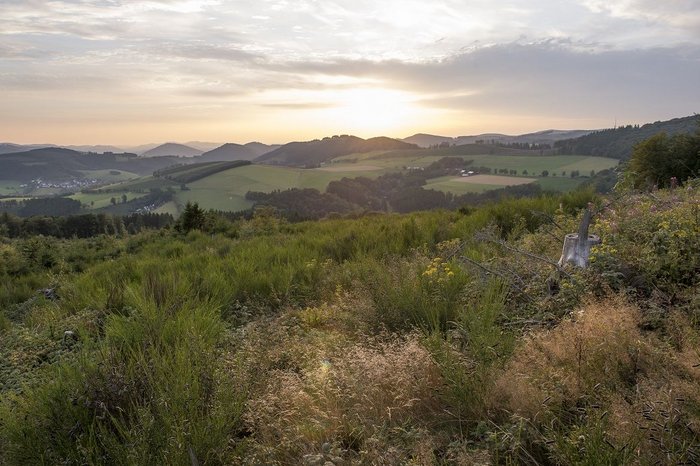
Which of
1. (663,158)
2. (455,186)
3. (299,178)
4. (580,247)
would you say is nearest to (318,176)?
(299,178)

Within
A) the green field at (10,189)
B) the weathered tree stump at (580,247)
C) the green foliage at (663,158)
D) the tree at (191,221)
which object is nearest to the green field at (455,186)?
the green foliage at (663,158)

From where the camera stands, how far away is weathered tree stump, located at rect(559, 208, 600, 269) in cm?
424

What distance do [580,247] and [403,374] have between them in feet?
9.09

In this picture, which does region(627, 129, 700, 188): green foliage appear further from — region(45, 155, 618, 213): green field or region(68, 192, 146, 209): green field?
region(68, 192, 146, 209): green field

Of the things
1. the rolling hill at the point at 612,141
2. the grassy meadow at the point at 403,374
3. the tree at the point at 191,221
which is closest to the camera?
the grassy meadow at the point at 403,374

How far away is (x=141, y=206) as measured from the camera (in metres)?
101

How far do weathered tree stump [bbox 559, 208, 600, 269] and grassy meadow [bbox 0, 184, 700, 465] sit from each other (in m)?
0.21

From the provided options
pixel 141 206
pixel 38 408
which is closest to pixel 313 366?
pixel 38 408

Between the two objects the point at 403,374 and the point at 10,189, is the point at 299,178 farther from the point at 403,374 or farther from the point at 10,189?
the point at 10,189

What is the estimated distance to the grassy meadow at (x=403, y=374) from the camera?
2117 mm

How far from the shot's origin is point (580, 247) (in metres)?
4.33

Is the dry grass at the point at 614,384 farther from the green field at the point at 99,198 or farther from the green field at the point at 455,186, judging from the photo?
the green field at the point at 99,198

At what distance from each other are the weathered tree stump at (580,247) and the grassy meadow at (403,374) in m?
0.21

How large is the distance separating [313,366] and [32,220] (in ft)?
149
